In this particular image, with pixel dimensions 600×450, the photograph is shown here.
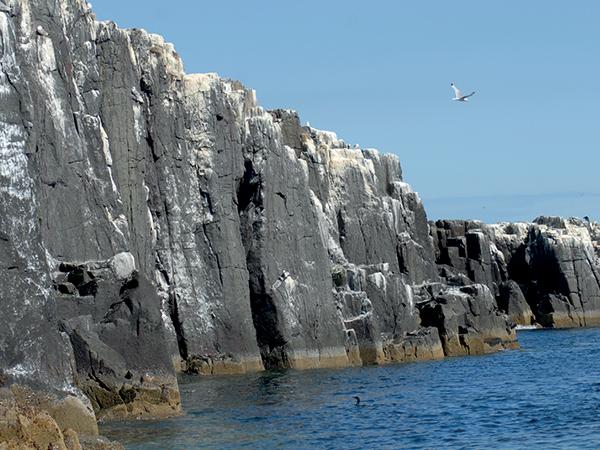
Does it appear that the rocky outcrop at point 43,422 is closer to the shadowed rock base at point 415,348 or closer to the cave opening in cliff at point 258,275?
the cave opening in cliff at point 258,275

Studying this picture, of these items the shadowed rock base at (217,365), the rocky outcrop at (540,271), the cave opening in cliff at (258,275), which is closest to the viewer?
the shadowed rock base at (217,365)

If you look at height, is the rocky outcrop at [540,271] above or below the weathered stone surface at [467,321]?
above

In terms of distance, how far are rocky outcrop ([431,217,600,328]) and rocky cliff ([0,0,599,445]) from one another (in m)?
28.3

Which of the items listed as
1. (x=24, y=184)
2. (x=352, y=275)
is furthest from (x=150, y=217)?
(x=24, y=184)

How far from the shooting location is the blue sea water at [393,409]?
145 feet

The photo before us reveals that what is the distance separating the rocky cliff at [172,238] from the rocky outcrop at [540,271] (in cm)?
2832

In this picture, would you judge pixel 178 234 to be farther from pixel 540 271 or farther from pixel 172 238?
pixel 540 271

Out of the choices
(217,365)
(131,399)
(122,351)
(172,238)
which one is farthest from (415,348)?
(131,399)

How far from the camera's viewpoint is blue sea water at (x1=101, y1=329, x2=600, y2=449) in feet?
145

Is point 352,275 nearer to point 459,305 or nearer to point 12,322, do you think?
point 459,305

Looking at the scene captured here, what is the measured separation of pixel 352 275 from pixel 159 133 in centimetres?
1812

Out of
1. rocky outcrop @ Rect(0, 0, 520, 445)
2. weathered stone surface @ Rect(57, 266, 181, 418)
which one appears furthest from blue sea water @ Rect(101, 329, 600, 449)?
rocky outcrop @ Rect(0, 0, 520, 445)

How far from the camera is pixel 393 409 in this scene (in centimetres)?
5603

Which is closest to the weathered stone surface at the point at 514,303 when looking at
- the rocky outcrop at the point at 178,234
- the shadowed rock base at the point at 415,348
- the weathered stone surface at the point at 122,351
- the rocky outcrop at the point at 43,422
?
the rocky outcrop at the point at 178,234
